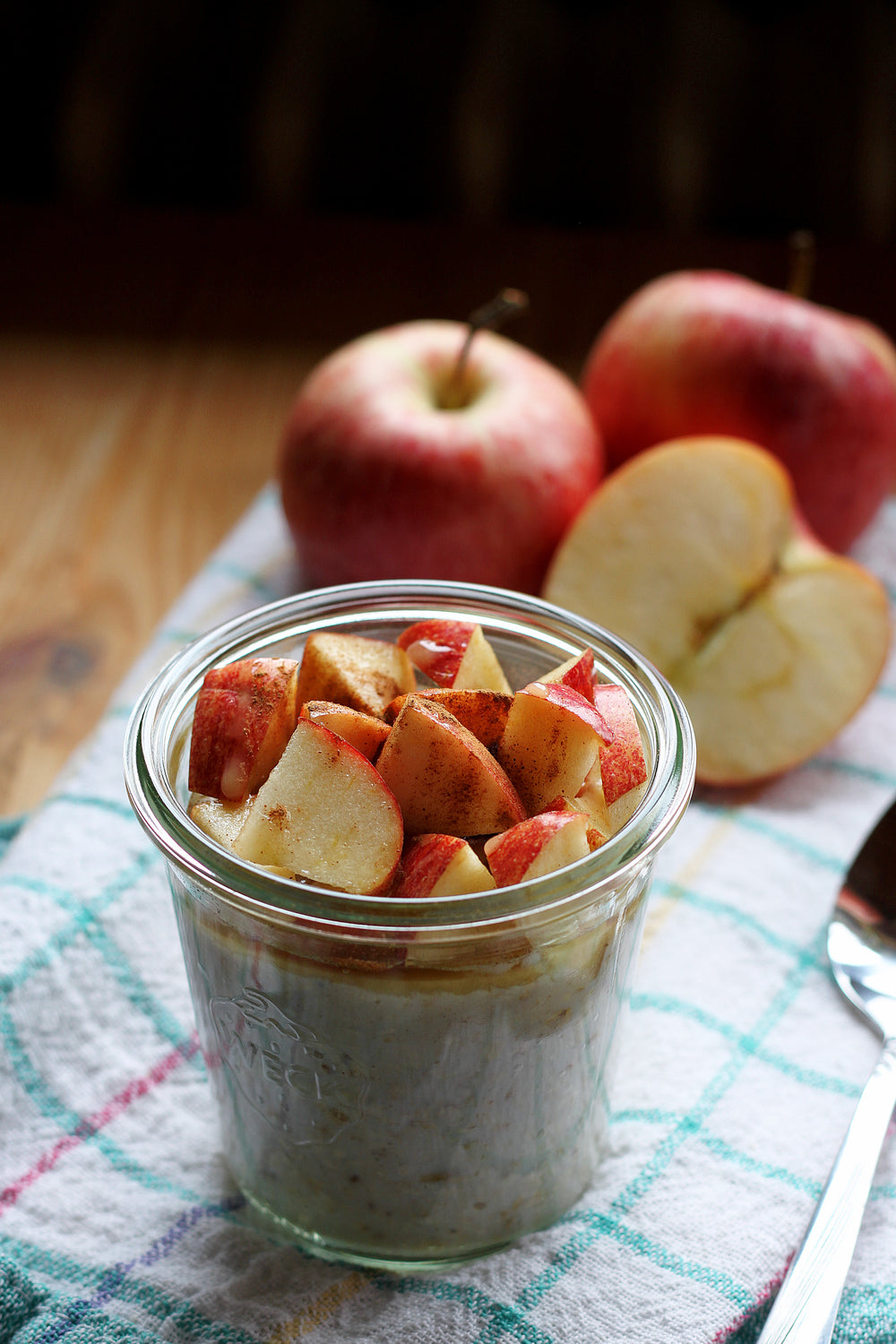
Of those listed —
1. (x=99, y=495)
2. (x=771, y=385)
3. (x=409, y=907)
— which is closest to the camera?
(x=409, y=907)

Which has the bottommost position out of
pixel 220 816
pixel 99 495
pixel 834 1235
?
pixel 99 495

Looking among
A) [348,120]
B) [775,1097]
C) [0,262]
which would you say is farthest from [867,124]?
[775,1097]

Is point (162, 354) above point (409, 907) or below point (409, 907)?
below

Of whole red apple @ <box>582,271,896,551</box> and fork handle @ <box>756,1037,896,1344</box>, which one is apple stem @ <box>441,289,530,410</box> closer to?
whole red apple @ <box>582,271,896,551</box>

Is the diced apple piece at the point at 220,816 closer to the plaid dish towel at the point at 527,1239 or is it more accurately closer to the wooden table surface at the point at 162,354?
the plaid dish towel at the point at 527,1239

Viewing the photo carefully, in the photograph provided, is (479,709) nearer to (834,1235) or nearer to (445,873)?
(445,873)

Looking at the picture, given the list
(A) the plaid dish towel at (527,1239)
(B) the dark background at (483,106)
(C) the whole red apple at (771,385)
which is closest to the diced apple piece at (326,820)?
(A) the plaid dish towel at (527,1239)

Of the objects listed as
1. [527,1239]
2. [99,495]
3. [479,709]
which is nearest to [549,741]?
[479,709]
